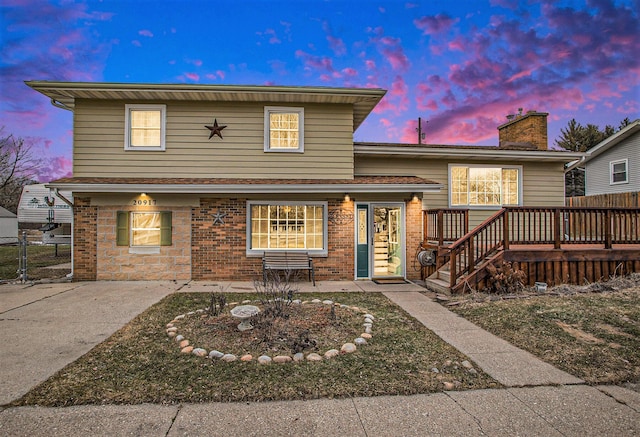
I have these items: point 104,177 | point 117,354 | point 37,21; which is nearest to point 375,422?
point 117,354

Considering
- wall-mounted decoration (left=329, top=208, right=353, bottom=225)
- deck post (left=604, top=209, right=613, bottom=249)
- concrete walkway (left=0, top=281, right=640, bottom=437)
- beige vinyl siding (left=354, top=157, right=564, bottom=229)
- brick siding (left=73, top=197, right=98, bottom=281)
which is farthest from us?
beige vinyl siding (left=354, top=157, right=564, bottom=229)

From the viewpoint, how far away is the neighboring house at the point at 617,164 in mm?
16438

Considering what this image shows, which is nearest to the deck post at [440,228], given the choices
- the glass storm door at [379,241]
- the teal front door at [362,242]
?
the glass storm door at [379,241]

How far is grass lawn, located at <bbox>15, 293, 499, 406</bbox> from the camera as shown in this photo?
325cm

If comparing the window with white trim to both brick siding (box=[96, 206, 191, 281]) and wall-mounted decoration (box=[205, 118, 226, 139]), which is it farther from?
wall-mounted decoration (box=[205, 118, 226, 139])

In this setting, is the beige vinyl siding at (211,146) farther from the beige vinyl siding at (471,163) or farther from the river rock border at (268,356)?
→ the river rock border at (268,356)

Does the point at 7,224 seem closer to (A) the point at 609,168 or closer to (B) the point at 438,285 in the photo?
(B) the point at 438,285

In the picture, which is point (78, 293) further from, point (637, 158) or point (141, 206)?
point (637, 158)

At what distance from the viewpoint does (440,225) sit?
30.0 feet

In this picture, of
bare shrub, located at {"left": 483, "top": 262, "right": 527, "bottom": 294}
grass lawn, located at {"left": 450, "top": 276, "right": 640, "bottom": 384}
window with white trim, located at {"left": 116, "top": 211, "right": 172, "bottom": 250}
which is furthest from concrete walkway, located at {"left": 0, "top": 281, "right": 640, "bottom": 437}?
window with white trim, located at {"left": 116, "top": 211, "right": 172, "bottom": 250}

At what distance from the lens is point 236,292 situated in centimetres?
815

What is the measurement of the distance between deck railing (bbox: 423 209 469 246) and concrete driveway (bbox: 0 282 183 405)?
710 cm

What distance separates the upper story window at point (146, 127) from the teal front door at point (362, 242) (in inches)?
241

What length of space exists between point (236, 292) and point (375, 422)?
587 centimetres
